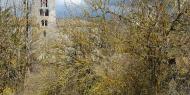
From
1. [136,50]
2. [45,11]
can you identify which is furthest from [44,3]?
[136,50]

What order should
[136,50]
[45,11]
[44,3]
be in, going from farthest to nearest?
[44,3], [45,11], [136,50]

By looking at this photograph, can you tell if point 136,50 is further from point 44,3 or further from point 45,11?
point 44,3

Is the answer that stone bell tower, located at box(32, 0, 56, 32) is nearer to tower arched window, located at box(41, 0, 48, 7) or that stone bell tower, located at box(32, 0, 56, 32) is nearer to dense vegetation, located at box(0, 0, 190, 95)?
tower arched window, located at box(41, 0, 48, 7)

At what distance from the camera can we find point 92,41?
27.8 metres

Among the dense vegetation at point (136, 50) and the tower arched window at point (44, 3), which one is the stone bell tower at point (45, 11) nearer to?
the tower arched window at point (44, 3)

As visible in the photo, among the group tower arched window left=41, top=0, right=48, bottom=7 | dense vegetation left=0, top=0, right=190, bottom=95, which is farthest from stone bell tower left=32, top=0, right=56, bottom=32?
dense vegetation left=0, top=0, right=190, bottom=95

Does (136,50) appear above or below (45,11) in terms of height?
above

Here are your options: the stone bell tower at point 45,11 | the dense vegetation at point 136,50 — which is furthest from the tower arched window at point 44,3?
the dense vegetation at point 136,50

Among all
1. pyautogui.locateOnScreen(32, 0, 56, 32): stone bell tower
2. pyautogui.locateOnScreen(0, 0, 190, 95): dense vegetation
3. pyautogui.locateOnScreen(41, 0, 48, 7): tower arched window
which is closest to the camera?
pyautogui.locateOnScreen(0, 0, 190, 95): dense vegetation

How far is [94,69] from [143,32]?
8.09 metres

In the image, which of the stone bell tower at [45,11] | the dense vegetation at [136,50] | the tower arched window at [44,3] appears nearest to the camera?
the dense vegetation at [136,50]

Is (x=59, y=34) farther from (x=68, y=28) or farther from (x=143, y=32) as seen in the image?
(x=143, y=32)

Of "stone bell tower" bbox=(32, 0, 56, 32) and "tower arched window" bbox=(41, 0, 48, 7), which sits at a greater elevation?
"tower arched window" bbox=(41, 0, 48, 7)

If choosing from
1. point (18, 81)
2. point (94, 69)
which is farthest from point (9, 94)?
point (94, 69)
